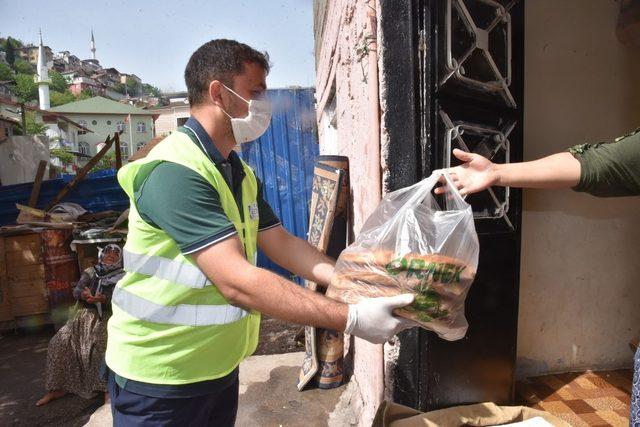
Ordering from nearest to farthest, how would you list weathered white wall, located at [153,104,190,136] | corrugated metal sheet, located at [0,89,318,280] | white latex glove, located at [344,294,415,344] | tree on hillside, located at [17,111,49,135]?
white latex glove, located at [344,294,415,344] → corrugated metal sheet, located at [0,89,318,280] → tree on hillside, located at [17,111,49,135] → weathered white wall, located at [153,104,190,136]

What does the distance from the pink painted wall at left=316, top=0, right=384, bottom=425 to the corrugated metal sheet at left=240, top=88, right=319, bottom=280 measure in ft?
9.65

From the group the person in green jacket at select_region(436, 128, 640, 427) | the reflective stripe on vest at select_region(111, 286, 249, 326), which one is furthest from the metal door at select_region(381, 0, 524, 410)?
the reflective stripe on vest at select_region(111, 286, 249, 326)

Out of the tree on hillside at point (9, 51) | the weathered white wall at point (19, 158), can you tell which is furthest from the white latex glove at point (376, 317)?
the tree on hillside at point (9, 51)

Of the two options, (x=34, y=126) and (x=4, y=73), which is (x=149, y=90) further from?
(x=34, y=126)

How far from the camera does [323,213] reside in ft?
9.99

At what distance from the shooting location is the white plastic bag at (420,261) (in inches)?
51.1

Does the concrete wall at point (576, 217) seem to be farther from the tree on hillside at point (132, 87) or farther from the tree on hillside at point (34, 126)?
the tree on hillside at point (132, 87)

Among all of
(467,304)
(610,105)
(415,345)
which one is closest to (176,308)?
(415,345)

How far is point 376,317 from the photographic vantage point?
1.29 metres

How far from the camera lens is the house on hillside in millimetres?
47969

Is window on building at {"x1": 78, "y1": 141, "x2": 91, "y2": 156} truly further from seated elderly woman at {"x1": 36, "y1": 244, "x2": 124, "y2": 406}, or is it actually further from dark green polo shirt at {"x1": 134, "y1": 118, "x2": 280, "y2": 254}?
dark green polo shirt at {"x1": 134, "y1": 118, "x2": 280, "y2": 254}

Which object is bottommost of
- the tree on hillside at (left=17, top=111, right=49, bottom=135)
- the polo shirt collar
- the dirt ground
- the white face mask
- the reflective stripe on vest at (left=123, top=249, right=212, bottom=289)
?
the dirt ground

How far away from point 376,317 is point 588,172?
799 millimetres

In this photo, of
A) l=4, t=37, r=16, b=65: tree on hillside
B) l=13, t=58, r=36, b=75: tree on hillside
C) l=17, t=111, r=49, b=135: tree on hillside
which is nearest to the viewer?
l=17, t=111, r=49, b=135: tree on hillside
